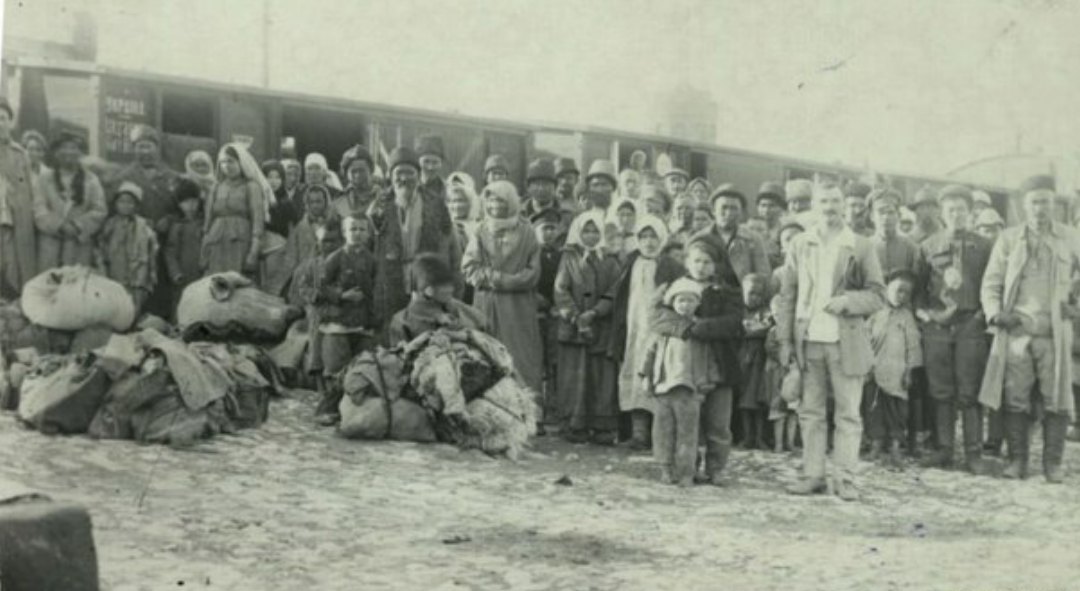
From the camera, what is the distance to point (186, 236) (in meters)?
3.91

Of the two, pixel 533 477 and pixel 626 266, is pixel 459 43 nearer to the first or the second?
pixel 626 266

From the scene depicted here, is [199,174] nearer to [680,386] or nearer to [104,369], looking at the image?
[104,369]

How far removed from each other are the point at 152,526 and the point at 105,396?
1.77 feet

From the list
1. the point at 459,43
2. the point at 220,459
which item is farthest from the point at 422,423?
the point at 459,43

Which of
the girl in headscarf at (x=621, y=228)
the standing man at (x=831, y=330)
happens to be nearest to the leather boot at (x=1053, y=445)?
the standing man at (x=831, y=330)

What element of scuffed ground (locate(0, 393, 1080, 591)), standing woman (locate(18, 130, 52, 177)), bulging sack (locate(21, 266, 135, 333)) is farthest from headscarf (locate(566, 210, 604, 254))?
standing woman (locate(18, 130, 52, 177))

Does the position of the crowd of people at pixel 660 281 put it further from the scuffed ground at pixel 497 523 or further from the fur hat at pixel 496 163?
the scuffed ground at pixel 497 523

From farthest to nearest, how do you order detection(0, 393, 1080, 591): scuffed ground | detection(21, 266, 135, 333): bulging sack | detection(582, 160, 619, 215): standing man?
detection(582, 160, 619, 215): standing man
detection(21, 266, 135, 333): bulging sack
detection(0, 393, 1080, 591): scuffed ground

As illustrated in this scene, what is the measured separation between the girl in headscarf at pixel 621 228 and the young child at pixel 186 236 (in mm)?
1451

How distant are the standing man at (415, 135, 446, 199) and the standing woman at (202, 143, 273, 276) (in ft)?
1.82

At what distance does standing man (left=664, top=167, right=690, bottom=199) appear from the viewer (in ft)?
13.1

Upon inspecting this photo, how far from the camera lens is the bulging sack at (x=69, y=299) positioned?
135 inches

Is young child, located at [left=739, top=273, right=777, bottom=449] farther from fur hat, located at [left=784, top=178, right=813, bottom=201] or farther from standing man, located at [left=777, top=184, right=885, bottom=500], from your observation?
fur hat, located at [left=784, top=178, right=813, bottom=201]

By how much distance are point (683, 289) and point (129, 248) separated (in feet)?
5.87
